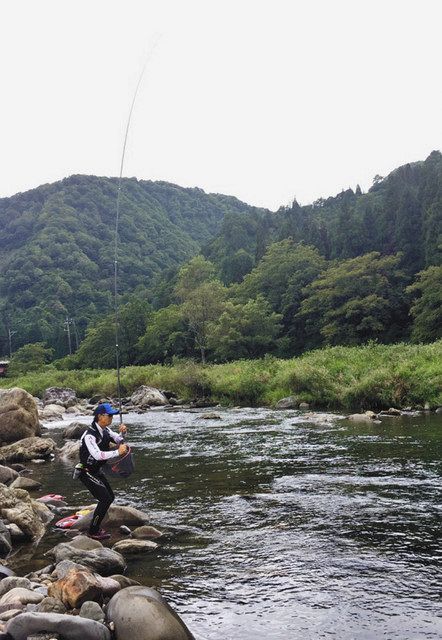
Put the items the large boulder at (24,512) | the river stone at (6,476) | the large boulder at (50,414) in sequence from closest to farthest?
1. the large boulder at (24,512)
2. the river stone at (6,476)
3. the large boulder at (50,414)

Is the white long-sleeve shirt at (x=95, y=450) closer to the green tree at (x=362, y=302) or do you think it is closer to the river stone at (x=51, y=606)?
the river stone at (x=51, y=606)

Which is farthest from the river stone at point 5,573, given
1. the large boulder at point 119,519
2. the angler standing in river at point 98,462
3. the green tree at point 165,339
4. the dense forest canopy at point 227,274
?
the green tree at point 165,339

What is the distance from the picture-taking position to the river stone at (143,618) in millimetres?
5559

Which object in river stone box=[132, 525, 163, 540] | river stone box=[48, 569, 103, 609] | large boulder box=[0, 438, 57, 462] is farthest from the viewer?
large boulder box=[0, 438, 57, 462]

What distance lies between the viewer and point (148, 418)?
29359mm

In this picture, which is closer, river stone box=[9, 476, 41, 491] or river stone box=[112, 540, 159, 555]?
river stone box=[112, 540, 159, 555]

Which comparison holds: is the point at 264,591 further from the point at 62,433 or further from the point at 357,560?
the point at 62,433

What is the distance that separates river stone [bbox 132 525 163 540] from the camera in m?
9.16

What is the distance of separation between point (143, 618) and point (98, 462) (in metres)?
4.02

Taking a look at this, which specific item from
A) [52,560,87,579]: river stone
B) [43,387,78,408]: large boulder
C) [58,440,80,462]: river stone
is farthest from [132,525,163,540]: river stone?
[43,387,78,408]: large boulder

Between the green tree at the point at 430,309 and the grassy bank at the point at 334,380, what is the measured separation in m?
15.5

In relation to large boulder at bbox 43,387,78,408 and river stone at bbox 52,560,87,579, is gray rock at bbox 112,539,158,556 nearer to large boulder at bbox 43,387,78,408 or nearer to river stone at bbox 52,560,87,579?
river stone at bbox 52,560,87,579

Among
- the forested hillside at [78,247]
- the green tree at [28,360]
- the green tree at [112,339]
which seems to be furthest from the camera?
the forested hillside at [78,247]

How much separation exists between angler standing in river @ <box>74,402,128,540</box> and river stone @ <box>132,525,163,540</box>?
448 millimetres
